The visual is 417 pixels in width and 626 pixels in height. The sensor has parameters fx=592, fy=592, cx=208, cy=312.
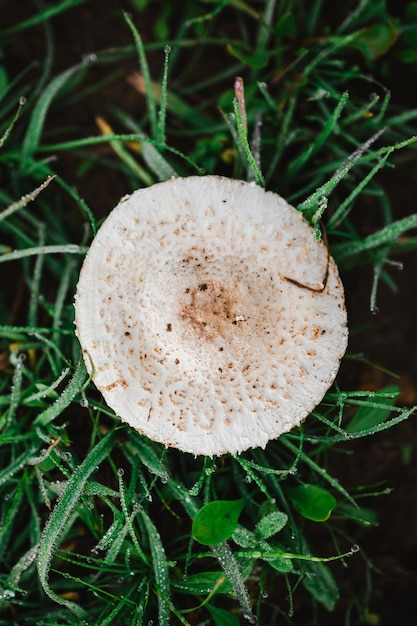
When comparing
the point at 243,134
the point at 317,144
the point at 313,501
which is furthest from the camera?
the point at 317,144

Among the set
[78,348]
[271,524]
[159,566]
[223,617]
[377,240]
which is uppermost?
[377,240]

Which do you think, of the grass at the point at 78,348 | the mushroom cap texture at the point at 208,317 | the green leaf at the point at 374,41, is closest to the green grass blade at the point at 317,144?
the grass at the point at 78,348

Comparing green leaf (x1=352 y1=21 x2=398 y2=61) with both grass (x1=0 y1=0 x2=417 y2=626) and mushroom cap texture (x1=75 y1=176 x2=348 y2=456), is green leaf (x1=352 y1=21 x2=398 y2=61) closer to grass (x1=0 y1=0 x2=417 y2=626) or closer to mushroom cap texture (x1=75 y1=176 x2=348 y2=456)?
grass (x1=0 y1=0 x2=417 y2=626)

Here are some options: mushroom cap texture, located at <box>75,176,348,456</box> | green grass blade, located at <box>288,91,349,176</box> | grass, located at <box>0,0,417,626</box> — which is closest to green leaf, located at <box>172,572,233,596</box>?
grass, located at <box>0,0,417,626</box>

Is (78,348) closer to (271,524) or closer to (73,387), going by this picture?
(73,387)

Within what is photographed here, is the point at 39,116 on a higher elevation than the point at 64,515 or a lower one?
higher

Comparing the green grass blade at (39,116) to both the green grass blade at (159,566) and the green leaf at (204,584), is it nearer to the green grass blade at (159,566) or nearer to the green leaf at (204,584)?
the green grass blade at (159,566)

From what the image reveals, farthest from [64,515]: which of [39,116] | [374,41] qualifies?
[374,41]
